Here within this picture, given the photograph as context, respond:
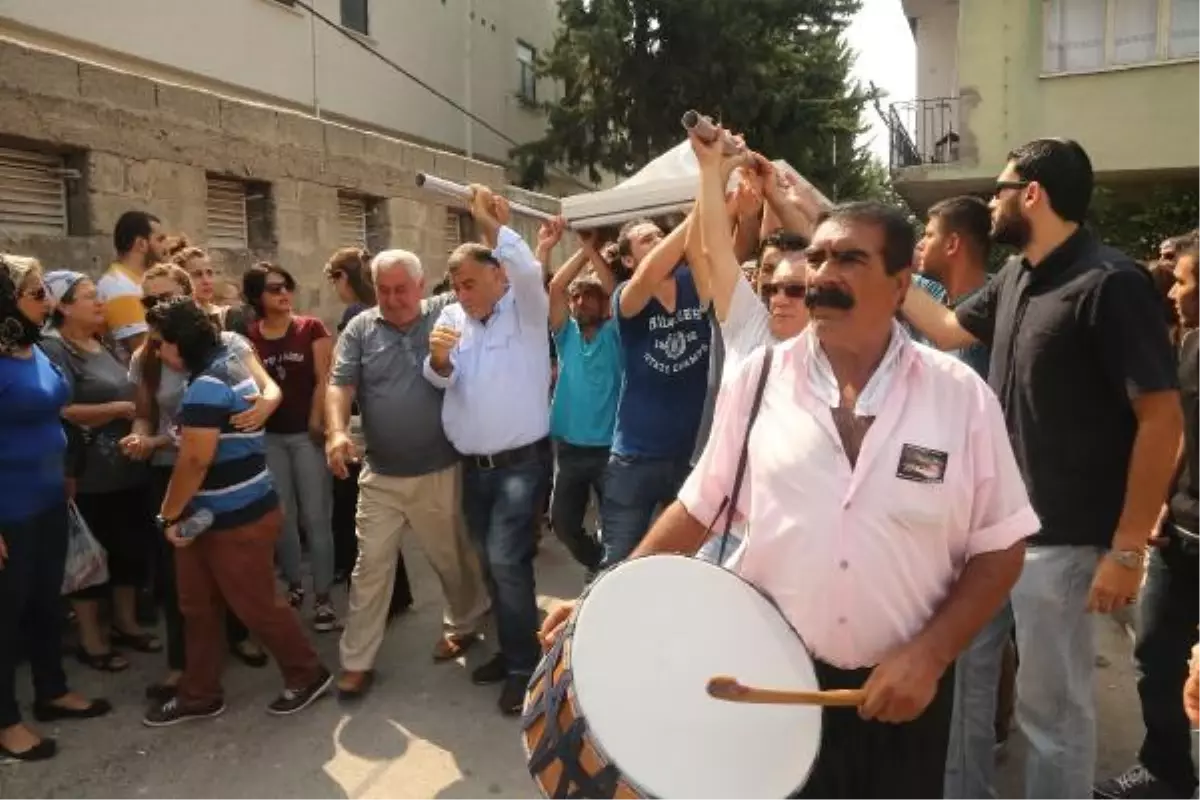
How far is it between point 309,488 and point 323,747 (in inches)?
63.2

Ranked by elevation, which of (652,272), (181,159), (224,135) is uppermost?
(224,135)

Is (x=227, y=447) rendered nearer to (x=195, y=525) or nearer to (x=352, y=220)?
(x=195, y=525)

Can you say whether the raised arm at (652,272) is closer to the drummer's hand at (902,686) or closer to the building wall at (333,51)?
the drummer's hand at (902,686)

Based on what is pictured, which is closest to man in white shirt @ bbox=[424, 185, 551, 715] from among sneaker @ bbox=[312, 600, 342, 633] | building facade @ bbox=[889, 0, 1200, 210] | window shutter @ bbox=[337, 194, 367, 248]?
sneaker @ bbox=[312, 600, 342, 633]

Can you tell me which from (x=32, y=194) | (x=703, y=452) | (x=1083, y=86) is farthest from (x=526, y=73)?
(x=703, y=452)

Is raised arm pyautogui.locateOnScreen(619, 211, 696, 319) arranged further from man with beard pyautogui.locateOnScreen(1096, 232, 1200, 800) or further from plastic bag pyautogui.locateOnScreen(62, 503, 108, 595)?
plastic bag pyautogui.locateOnScreen(62, 503, 108, 595)

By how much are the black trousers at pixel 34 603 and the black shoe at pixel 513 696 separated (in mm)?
1890

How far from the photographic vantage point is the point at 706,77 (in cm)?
1666

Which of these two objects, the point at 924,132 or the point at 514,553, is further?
the point at 924,132

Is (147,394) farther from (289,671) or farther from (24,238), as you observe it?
(24,238)

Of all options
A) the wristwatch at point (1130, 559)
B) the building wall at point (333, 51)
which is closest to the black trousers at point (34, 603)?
the wristwatch at point (1130, 559)

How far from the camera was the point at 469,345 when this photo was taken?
13.9ft

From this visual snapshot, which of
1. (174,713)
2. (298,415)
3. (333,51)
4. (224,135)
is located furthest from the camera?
(333,51)

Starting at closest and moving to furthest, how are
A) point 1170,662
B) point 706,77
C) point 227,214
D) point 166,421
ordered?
point 1170,662 → point 166,421 → point 227,214 → point 706,77
